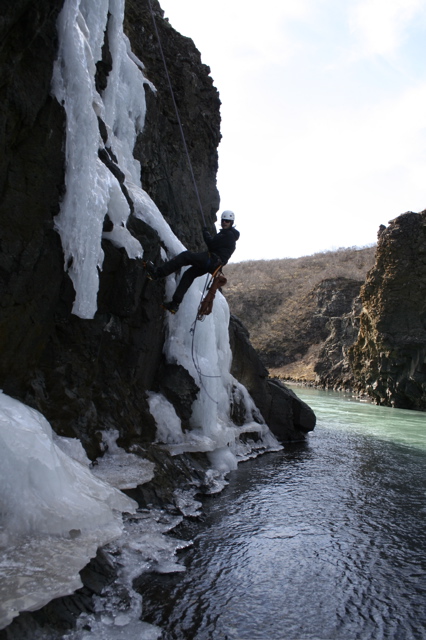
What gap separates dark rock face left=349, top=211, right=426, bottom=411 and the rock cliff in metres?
19.3

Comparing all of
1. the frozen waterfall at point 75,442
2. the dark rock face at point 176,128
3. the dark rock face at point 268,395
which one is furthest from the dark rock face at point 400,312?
the frozen waterfall at point 75,442

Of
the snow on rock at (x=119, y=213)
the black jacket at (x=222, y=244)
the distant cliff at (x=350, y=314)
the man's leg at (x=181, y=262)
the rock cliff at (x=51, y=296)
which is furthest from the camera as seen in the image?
the distant cliff at (x=350, y=314)

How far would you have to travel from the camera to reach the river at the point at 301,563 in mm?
3312

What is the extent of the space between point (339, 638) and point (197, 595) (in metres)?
0.98

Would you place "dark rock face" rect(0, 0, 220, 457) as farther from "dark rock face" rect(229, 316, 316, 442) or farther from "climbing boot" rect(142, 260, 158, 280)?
"dark rock face" rect(229, 316, 316, 442)

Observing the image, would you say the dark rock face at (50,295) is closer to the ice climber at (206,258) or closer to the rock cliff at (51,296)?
the rock cliff at (51,296)

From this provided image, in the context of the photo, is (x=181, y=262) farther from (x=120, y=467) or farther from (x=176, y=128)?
(x=176, y=128)

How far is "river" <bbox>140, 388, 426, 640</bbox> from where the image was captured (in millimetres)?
3312

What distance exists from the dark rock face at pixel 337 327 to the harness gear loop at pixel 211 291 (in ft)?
100

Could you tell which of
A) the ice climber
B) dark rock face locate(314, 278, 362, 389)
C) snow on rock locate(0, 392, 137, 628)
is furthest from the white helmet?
dark rock face locate(314, 278, 362, 389)

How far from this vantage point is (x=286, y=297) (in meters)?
60.5

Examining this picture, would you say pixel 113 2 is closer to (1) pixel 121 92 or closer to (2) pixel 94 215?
(1) pixel 121 92

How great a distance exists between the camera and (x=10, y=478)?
322 centimetres

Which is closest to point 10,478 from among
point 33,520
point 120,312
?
point 33,520
